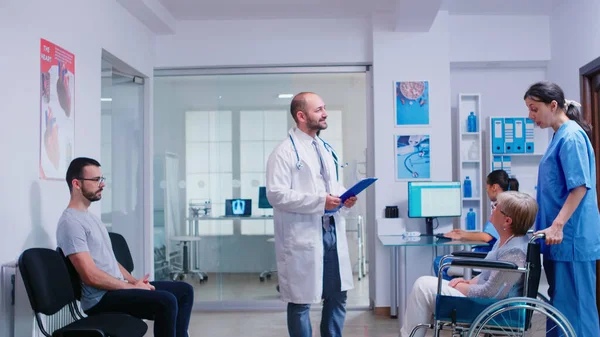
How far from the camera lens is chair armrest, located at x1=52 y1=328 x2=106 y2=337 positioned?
8.40ft

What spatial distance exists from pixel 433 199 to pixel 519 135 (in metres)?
1.21

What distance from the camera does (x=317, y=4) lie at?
493 centimetres

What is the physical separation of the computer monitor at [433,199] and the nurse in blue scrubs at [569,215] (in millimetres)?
1939

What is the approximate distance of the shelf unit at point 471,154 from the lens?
5.39 m

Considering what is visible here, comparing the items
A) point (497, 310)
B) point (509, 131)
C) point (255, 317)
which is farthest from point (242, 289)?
point (497, 310)

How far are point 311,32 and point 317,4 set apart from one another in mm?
418

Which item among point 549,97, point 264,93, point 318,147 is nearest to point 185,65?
point 264,93

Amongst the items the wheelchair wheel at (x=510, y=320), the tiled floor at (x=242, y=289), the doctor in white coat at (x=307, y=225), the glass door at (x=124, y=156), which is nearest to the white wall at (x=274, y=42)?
the glass door at (x=124, y=156)

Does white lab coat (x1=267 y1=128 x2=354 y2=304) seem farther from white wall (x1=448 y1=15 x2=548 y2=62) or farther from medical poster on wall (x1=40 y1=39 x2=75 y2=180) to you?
white wall (x1=448 y1=15 x2=548 y2=62)

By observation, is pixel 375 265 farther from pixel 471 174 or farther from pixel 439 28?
pixel 439 28

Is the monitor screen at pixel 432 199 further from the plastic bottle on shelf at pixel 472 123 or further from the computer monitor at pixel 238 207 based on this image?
the computer monitor at pixel 238 207

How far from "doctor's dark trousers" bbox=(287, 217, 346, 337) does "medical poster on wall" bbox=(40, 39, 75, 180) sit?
62.1 inches

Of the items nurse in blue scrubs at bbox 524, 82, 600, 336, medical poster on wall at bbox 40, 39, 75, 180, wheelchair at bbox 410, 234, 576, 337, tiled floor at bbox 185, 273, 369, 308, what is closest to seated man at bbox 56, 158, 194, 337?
medical poster on wall at bbox 40, 39, 75, 180

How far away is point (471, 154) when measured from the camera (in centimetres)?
545
